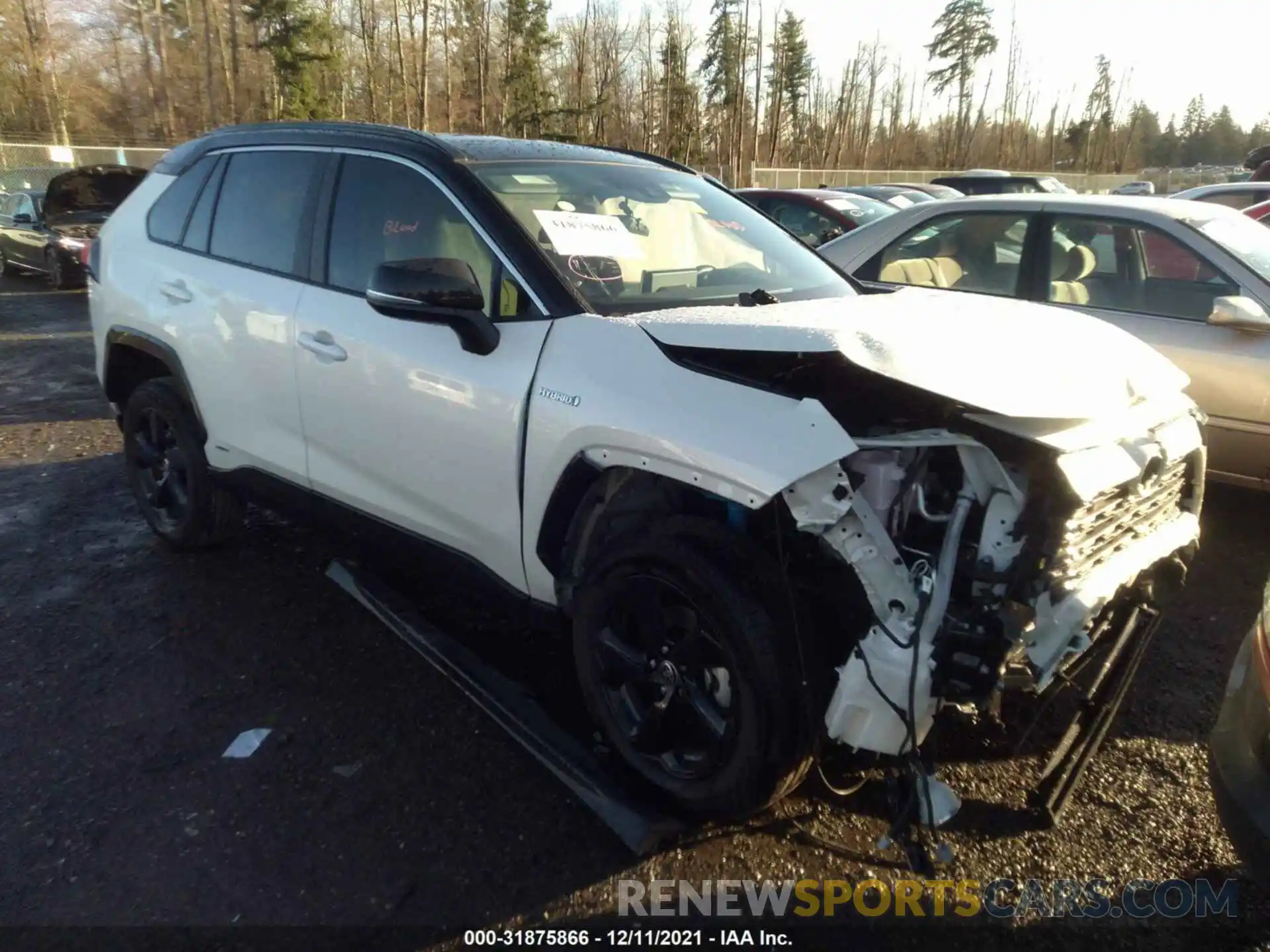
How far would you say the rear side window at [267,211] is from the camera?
12.1 ft

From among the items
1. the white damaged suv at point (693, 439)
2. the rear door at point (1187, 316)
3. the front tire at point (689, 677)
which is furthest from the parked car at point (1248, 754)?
the rear door at point (1187, 316)

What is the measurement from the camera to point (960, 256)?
569 centimetres

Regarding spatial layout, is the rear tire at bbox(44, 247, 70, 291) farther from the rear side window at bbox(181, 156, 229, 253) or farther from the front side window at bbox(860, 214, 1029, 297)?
the front side window at bbox(860, 214, 1029, 297)

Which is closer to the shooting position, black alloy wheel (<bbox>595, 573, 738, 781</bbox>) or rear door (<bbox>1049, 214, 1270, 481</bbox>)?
black alloy wheel (<bbox>595, 573, 738, 781</bbox>)

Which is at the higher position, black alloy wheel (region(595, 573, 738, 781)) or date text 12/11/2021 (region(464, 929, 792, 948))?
black alloy wheel (region(595, 573, 738, 781))

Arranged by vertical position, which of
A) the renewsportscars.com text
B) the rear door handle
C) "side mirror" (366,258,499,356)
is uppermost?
"side mirror" (366,258,499,356)

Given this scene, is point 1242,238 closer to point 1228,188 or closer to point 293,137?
point 293,137

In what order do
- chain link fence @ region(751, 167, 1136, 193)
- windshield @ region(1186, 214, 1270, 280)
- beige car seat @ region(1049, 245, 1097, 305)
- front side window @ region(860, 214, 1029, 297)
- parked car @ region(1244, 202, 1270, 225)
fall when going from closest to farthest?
1. windshield @ region(1186, 214, 1270, 280)
2. beige car seat @ region(1049, 245, 1097, 305)
3. front side window @ region(860, 214, 1029, 297)
4. parked car @ region(1244, 202, 1270, 225)
5. chain link fence @ region(751, 167, 1136, 193)

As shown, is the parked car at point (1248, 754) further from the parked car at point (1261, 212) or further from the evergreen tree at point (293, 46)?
the evergreen tree at point (293, 46)

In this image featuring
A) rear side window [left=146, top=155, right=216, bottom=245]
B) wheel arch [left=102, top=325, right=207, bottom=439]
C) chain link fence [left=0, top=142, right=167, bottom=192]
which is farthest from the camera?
A: chain link fence [left=0, top=142, right=167, bottom=192]

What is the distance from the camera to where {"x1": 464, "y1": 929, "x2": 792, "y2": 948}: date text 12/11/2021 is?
2.30 meters

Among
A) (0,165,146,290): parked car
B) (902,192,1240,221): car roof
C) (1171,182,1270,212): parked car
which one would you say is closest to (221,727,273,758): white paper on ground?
(902,192,1240,221): car roof

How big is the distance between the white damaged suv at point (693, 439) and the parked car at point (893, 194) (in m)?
11.9

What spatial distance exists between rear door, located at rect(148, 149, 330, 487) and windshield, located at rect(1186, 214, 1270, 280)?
174 inches
